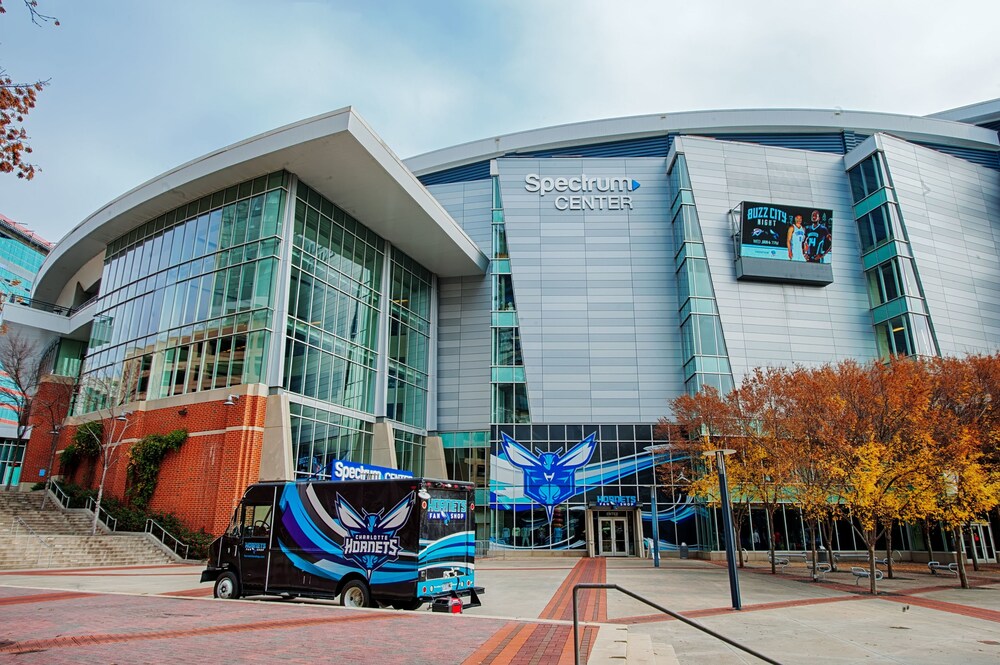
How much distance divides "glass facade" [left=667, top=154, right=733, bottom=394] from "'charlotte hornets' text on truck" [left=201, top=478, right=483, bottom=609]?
26.2m

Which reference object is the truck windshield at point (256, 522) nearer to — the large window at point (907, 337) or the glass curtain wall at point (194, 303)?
the glass curtain wall at point (194, 303)

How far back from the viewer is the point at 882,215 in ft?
134

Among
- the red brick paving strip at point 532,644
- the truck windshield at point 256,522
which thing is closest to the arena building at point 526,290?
the truck windshield at point 256,522

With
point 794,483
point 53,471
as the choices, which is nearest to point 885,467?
point 794,483

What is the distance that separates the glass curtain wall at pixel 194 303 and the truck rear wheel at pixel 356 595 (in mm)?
15127

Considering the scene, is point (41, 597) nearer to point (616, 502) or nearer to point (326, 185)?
point (326, 185)

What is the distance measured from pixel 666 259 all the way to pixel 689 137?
8.89 m

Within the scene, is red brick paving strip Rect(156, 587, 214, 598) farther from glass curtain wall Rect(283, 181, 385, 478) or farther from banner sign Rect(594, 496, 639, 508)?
banner sign Rect(594, 496, 639, 508)

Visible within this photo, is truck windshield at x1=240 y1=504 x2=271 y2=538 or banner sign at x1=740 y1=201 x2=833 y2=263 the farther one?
banner sign at x1=740 y1=201 x2=833 y2=263

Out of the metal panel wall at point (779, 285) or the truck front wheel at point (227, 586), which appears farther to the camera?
the metal panel wall at point (779, 285)

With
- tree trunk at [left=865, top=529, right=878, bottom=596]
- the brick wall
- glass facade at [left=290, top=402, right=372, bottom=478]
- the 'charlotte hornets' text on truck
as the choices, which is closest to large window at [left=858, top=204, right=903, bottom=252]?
tree trunk at [left=865, top=529, right=878, bottom=596]

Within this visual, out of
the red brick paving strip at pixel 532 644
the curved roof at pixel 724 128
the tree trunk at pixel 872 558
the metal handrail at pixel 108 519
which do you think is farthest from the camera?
the curved roof at pixel 724 128

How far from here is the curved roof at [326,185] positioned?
26719 mm

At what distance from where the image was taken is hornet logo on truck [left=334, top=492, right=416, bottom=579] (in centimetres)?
1271
